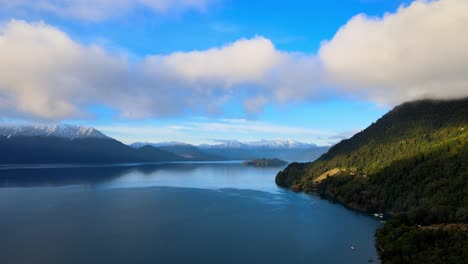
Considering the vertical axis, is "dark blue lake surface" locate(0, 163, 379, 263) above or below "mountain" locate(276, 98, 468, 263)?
below

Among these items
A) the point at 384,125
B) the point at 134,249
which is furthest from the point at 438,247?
the point at 384,125

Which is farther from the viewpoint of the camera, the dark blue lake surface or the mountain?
the dark blue lake surface

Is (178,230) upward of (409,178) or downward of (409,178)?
downward

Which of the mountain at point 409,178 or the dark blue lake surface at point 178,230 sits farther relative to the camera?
the dark blue lake surface at point 178,230

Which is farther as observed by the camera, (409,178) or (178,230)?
(409,178)

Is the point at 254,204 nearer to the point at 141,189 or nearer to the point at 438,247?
the point at 141,189
